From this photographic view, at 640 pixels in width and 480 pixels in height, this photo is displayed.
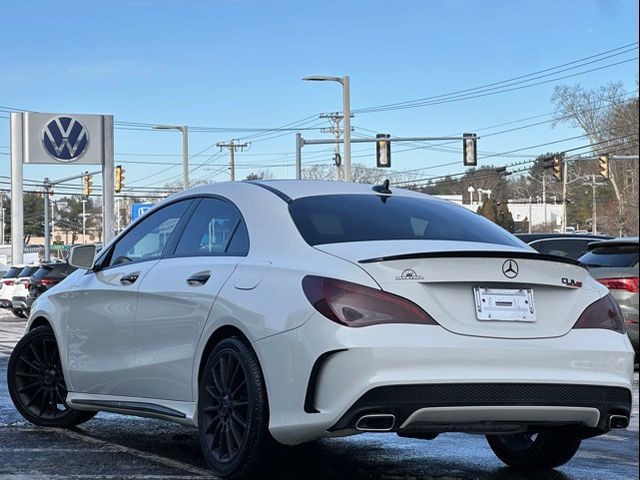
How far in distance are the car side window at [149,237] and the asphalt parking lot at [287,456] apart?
1.13 metres

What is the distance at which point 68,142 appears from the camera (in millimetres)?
41000

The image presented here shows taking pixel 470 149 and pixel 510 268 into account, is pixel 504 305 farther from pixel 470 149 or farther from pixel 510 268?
pixel 470 149

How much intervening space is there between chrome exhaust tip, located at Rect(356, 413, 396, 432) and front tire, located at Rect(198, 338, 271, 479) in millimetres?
519

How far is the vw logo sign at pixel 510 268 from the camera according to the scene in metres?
4.53

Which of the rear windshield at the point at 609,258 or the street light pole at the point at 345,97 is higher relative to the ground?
the street light pole at the point at 345,97

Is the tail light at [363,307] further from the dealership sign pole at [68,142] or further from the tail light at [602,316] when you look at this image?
the dealership sign pole at [68,142]

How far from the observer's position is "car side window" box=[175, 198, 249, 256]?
524 centimetres

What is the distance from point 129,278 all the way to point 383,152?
29.9m

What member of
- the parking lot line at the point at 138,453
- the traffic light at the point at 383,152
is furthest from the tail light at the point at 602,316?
the traffic light at the point at 383,152

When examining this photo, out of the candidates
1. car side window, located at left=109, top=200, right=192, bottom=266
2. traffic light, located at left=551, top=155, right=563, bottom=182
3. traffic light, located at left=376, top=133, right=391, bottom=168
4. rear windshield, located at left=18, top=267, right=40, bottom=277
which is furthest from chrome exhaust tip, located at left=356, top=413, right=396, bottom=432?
traffic light, located at left=551, top=155, right=563, bottom=182

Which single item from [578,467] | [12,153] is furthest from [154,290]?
[12,153]

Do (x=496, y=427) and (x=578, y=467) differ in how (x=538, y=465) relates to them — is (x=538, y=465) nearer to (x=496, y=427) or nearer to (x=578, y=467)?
(x=578, y=467)

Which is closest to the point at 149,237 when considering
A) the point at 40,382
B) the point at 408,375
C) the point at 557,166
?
the point at 40,382

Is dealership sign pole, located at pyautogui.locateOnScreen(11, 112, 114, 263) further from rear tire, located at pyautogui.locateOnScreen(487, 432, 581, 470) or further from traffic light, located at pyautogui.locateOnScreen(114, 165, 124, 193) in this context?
rear tire, located at pyautogui.locateOnScreen(487, 432, 581, 470)
